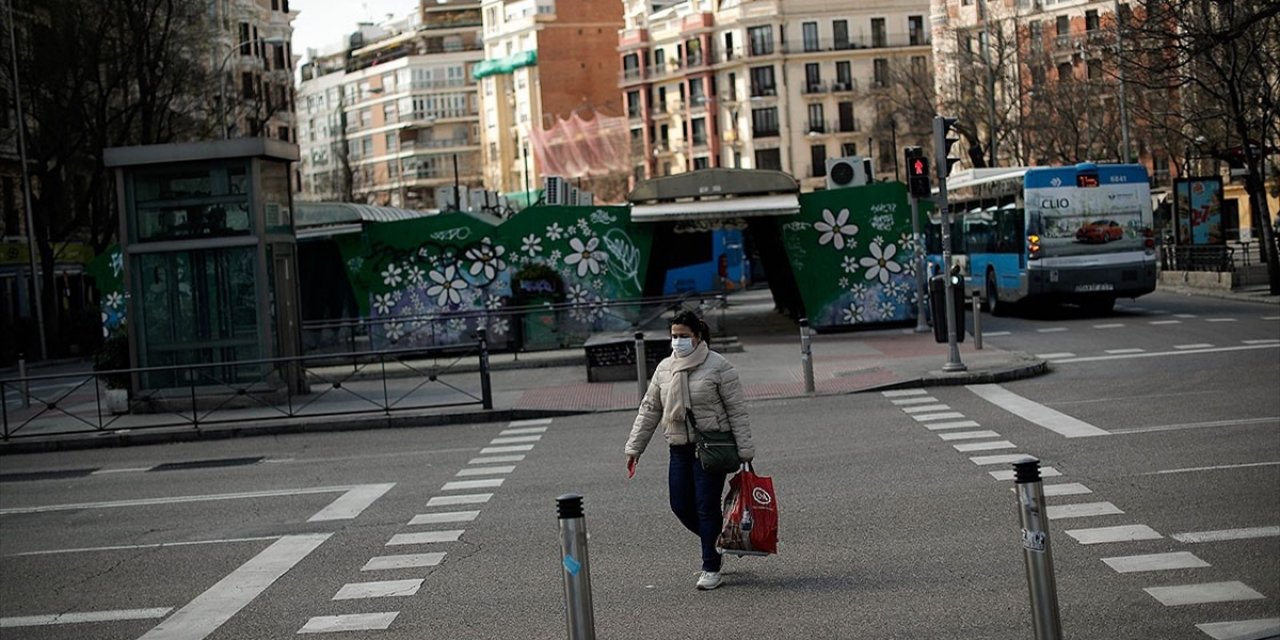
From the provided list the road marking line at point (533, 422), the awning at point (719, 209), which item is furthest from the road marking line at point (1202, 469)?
the awning at point (719, 209)

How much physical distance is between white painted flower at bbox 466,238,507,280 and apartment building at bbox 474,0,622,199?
89.2 m

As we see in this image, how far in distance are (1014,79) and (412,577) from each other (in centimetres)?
6178

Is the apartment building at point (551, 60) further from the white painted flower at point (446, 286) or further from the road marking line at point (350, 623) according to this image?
the road marking line at point (350, 623)

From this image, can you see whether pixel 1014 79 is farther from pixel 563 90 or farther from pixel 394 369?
pixel 563 90

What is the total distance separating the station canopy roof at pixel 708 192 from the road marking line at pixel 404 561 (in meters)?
21.8

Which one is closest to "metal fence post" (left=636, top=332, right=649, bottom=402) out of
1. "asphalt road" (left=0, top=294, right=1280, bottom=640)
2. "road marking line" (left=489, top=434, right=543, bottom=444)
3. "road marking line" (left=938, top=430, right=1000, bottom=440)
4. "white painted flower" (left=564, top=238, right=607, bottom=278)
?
"asphalt road" (left=0, top=294, right=1280, bottom=640)

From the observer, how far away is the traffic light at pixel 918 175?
87.0 ft

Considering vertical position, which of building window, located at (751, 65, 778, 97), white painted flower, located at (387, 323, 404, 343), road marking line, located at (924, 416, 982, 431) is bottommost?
road marking line, located at (924, 416, 982, 431)

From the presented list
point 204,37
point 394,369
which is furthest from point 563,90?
point 394,369

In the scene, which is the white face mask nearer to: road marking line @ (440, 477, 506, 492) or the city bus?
road marking line @ (440, 477, 506, 492)

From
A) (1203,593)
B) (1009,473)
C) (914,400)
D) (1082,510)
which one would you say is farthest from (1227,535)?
(914,400)

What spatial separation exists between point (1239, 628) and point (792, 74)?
105879 mm

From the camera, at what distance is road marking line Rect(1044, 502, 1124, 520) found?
38.9 ft

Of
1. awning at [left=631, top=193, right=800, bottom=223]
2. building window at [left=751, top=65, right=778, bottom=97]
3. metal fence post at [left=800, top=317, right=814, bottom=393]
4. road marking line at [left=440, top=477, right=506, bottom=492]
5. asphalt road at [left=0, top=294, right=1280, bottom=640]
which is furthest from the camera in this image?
building window at [left=751, top=65, right=778, bottom=97]
